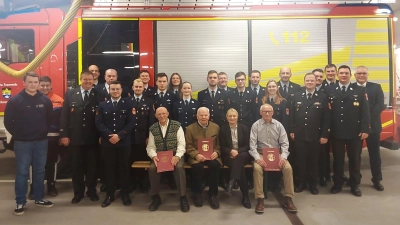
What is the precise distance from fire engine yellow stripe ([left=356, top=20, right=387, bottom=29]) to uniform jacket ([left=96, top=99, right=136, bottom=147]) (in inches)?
162

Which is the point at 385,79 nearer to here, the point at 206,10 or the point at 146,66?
the point at 206,10

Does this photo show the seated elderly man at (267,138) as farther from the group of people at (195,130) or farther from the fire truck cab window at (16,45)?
the fire truck cab window at (16,45)

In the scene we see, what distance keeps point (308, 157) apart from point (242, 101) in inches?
50.1

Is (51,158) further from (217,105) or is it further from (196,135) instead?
(217,105)

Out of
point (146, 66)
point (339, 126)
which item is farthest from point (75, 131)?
point (339, 126)

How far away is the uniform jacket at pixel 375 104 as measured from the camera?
15.3 ft

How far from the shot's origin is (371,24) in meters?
5.38

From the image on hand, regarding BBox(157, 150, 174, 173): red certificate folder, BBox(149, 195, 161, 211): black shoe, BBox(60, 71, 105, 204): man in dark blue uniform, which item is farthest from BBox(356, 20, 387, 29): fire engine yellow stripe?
BBox(60, 71, 105, 204): man in dark blue uniform

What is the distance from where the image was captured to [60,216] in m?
3.92

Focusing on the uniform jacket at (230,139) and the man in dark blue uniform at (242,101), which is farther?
the man in dark blue uniform at (242,101)

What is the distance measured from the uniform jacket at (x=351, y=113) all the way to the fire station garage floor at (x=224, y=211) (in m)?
0.92

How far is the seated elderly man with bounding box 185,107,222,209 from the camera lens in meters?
4.21

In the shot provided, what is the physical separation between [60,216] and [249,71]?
3.58 m

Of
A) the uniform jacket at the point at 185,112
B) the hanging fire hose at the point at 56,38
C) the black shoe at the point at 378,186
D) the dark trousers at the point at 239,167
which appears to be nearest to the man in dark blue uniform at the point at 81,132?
the hanging fire hose at the point at 56,38
